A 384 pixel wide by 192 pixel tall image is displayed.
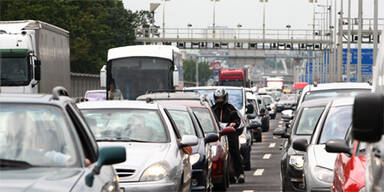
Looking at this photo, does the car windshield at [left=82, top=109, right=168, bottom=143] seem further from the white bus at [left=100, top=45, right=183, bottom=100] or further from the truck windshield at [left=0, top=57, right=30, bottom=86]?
the white bus at [left=100, top=45, right=183, bottom=100]

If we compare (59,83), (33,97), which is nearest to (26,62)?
(59,83)

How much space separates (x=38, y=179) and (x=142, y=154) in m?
4.99

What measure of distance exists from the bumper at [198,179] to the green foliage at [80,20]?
61.0 meters

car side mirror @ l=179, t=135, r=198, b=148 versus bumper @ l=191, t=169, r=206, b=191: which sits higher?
car side mirror @ l=179, t=135, r=198, b=148

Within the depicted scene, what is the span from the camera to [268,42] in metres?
110

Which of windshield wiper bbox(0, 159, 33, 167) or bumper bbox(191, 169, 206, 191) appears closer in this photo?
windshield wiper bbox(0, 159, 33, 167)

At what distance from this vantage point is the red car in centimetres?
724

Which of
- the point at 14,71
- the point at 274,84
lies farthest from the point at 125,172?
the point at 274,84

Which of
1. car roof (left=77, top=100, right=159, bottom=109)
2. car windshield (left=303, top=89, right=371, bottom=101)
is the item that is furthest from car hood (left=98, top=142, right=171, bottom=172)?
car windshield (left=303, top=89, right=371, bottom=101)

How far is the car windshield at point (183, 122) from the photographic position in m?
14.9

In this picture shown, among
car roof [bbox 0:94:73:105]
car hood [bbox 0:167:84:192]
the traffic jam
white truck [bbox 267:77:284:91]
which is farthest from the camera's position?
white truck [bbox 267:77:284:91]

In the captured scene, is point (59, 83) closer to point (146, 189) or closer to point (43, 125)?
point (146, 189)

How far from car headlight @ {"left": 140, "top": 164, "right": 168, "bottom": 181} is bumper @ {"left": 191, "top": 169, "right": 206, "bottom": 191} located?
10.6 feet

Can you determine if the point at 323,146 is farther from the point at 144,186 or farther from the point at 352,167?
the point at 352,167
